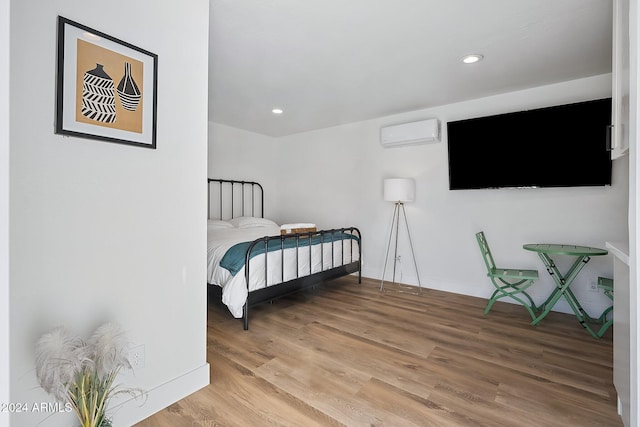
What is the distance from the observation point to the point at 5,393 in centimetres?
62

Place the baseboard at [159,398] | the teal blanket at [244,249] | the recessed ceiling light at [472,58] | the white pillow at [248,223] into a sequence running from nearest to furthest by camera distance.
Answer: the baseboard at [159,398]
the recessed ceiling light at [472,58]
the teal blanket at [244,249]
the white pillow at [248,223]

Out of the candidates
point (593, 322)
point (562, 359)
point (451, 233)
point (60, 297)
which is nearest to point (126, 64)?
point (60, 297)

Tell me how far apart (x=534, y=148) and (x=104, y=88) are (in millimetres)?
3635

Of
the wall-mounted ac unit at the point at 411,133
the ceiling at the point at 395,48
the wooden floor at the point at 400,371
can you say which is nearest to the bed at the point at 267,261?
the wooden floor at the point at 400,371

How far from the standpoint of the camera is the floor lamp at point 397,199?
379 cm

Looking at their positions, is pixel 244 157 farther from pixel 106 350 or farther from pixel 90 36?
pixel 106 350

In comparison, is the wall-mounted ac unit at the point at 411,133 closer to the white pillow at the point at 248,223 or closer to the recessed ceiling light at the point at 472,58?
the recessed ceiling light at the point at 472,58

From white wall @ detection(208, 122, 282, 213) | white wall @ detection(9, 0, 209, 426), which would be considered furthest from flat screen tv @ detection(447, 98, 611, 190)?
white wall @ detection(208, 122, 282, 213)

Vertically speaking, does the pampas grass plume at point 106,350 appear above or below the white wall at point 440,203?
below

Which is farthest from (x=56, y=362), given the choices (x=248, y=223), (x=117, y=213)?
(x=248, y=223)

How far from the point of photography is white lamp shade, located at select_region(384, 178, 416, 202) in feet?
12.4

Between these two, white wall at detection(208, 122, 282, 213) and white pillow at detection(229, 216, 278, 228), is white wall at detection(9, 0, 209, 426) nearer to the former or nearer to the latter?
white pillow at detection(229, 216, 278, 228)

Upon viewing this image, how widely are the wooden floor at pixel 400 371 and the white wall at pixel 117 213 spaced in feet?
1.22

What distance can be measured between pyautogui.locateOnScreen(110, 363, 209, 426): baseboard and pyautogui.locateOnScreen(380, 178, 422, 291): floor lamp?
8.59 feet
